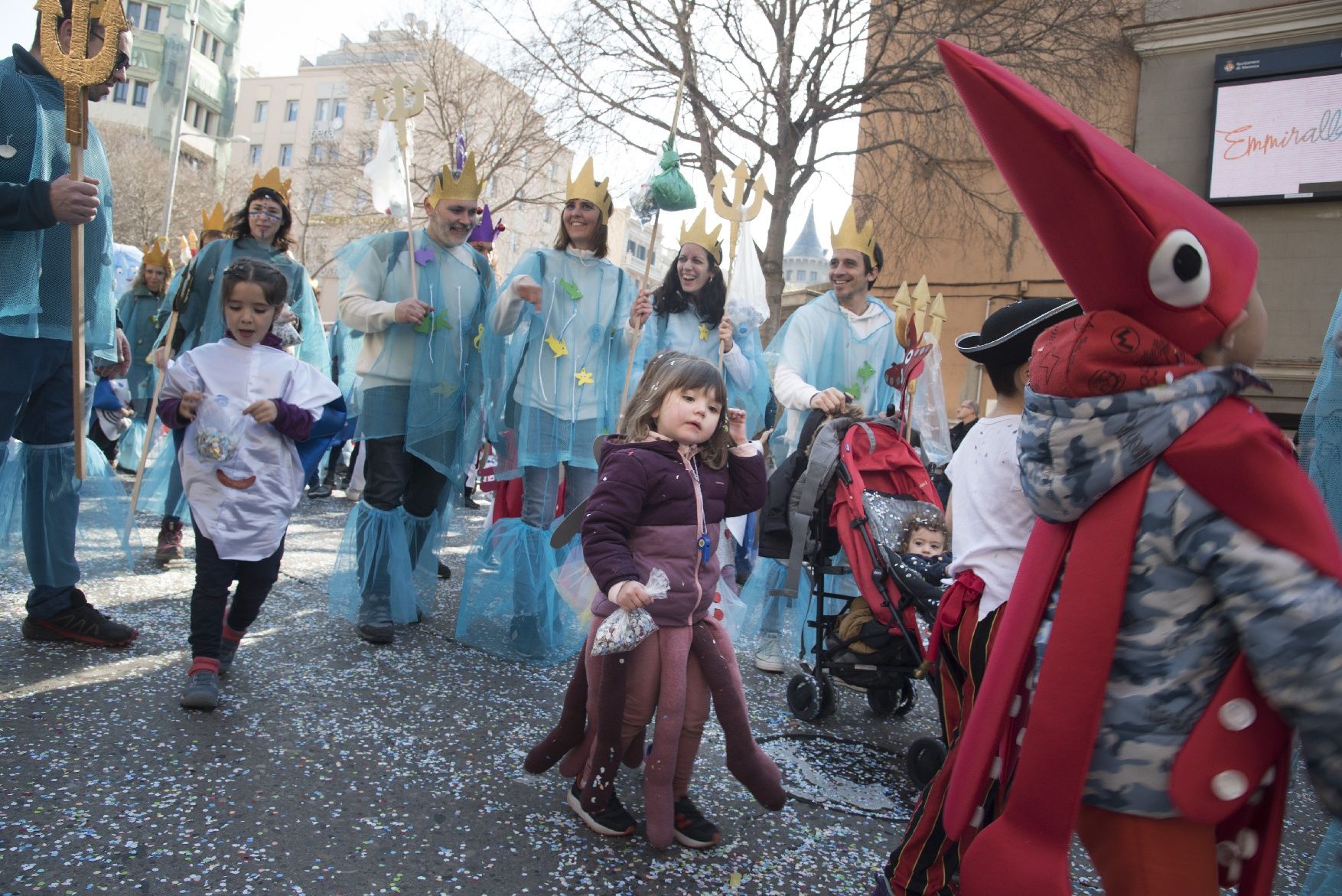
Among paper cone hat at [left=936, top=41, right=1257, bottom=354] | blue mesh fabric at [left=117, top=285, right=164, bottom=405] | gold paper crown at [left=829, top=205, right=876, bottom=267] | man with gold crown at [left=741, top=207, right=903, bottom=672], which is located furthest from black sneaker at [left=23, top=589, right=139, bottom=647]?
blue mesh fabric at [left=117, top=285, right=164, bottom=405]

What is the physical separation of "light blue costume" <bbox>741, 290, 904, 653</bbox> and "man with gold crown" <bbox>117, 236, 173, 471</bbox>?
18.2 ft

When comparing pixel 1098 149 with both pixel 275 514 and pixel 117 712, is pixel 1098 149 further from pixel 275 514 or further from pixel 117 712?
pixel 117 712

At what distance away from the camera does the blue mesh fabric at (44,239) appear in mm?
3584

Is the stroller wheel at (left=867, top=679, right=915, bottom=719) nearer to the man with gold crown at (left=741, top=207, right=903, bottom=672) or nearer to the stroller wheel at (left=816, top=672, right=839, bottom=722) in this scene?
the stroller wheel at (left=816, top=672, right=839, bottom=722)

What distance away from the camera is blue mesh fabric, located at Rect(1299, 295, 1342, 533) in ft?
8.52

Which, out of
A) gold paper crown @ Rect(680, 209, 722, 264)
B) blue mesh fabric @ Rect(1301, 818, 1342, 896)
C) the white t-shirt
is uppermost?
gold paper crown @ Rect(680, 209, 722, 264)

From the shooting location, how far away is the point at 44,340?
373 centimetres

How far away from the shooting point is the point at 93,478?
13.3ft

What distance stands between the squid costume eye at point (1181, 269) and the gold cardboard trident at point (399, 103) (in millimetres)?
3907

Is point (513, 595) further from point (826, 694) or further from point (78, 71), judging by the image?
point (78, 71)

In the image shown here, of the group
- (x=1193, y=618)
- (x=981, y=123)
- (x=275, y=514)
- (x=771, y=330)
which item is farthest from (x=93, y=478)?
(x=771, y=330)

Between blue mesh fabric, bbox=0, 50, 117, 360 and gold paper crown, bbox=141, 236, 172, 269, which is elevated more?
gold paper crown, bbox=141, 236, 172, 269

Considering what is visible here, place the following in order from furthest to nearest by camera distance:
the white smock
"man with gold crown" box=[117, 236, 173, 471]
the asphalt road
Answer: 1. "man with gold crown" box=[117, 236, 173, 471]
2. the white smock
3. the asphalt road

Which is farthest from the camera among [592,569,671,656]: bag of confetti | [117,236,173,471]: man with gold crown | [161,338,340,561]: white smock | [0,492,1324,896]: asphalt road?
[117,236,173,471]: man with gold crown
